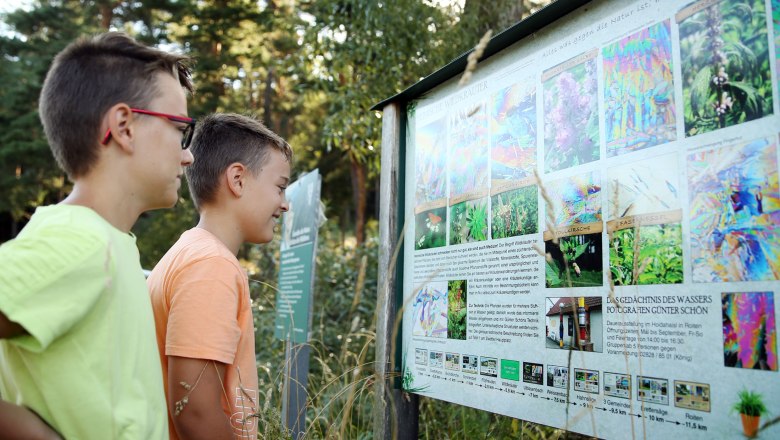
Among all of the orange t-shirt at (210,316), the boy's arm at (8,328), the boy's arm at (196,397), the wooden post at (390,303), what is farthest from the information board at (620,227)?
the boy's arm at (8,328)

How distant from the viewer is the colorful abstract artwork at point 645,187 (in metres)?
1.72

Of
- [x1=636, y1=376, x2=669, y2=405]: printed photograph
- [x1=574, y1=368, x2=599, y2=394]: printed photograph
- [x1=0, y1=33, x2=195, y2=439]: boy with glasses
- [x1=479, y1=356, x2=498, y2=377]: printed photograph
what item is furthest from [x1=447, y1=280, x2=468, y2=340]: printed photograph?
[x1=0, y1=33, x2=195, y2=439]: boy with glasses

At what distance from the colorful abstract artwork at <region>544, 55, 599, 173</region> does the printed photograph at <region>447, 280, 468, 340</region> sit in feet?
2.10

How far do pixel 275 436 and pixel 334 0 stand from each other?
5.70 m

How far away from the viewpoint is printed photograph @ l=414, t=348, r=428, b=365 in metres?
2.75

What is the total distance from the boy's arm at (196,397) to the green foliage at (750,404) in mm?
1324

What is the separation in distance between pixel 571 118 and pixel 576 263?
47cm

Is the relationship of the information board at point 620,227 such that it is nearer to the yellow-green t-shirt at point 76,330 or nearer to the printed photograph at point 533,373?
the printed photograph at point 533,373

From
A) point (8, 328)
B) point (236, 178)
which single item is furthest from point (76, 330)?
point (236, 178)

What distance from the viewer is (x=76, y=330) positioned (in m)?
1.26

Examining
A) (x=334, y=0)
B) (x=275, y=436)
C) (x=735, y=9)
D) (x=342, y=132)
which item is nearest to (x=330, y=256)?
(x=342, y=132)

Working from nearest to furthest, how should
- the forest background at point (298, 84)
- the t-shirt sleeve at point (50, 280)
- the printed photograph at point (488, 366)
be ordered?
1. the t-shirt sleeve at point (50, 280)
2. the printed photograph at point (488, 366)
3. the forest background at point (298, 84)

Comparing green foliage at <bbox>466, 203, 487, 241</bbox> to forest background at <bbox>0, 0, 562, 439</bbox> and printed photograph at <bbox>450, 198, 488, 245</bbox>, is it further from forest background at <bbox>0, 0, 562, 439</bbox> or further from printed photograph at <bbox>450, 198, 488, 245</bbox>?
forest background at <bbox>0, 0, 562, 439</bbox>

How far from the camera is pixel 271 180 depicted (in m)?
2.42
